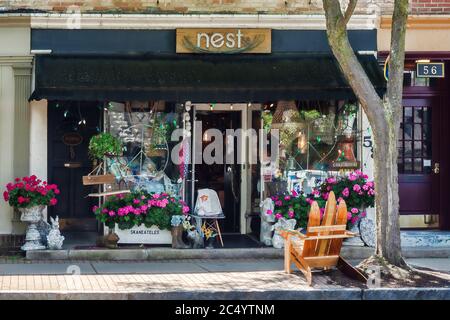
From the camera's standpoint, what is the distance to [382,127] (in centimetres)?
955

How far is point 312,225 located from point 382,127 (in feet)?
5.23

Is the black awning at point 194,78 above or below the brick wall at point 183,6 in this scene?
below

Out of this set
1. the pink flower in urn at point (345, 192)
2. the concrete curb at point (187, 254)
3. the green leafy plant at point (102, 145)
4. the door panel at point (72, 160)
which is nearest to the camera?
the concrete curb at point (187, 254)

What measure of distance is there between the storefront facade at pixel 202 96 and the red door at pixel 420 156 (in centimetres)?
114

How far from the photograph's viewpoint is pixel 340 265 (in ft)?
31.5

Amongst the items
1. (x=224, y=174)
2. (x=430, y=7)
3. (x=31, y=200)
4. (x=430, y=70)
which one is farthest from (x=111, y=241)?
(x=430, y=7)

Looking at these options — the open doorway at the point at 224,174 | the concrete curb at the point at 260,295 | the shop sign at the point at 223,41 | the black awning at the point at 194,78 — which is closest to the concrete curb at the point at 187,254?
the open doorway at the point at 224,174

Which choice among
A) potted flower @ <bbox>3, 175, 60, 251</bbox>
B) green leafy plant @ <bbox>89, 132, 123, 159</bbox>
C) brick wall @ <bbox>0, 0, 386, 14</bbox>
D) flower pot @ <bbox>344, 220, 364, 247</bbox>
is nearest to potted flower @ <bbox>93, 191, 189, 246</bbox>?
green leafy plant @ <bbox>89, 132, 123, 159</bbox>

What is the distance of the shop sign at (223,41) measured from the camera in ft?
38.9

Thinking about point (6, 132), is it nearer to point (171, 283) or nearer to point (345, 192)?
point (171, 283)

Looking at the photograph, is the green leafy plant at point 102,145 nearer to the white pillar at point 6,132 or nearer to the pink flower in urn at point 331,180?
the white pillar at point 6,132

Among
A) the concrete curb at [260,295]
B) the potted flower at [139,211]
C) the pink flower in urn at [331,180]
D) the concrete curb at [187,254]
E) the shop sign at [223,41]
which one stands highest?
the shop sign at [223,41]

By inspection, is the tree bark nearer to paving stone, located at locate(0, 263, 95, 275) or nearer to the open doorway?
the open doorway

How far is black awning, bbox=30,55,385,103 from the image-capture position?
11.3m
